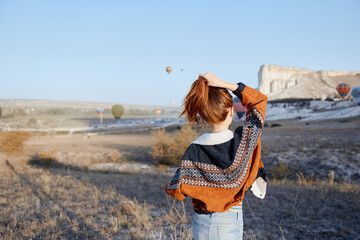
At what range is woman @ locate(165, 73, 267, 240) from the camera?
6.30 feet

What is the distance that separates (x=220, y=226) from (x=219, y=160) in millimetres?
515

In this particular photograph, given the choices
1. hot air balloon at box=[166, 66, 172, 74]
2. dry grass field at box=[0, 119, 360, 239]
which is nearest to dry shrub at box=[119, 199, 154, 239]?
dry grass field at box=[0, 119, 360, 239]

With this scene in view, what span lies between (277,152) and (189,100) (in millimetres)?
16899

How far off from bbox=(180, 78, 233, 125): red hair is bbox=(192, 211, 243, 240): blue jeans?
757mm

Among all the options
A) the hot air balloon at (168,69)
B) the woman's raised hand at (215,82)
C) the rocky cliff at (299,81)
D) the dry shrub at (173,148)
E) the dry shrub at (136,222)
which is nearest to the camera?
the woman's raised hand at (215,82)

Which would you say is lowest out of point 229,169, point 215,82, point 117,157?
point 117,157

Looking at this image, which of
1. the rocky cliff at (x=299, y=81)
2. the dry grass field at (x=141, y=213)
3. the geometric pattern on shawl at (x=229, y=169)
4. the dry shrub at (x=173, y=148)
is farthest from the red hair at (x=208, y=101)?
the rocky cliff at (x=299, y=81)

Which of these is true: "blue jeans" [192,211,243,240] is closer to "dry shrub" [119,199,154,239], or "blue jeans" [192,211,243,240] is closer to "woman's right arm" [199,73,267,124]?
"woman's right arm" [199,73,267,124]

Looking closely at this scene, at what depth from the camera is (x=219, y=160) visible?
1929 mm

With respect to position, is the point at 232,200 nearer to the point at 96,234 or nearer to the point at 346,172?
the point at 96,234

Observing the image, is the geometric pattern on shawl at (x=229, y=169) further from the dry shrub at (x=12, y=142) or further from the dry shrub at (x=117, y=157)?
the dry shrub at (x=12, y=142)

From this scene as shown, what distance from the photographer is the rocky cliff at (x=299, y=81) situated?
416 ft

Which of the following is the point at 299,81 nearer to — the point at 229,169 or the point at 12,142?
the point at 12,142

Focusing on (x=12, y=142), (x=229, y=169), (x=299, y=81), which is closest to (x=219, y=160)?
(x=229, y=169)
